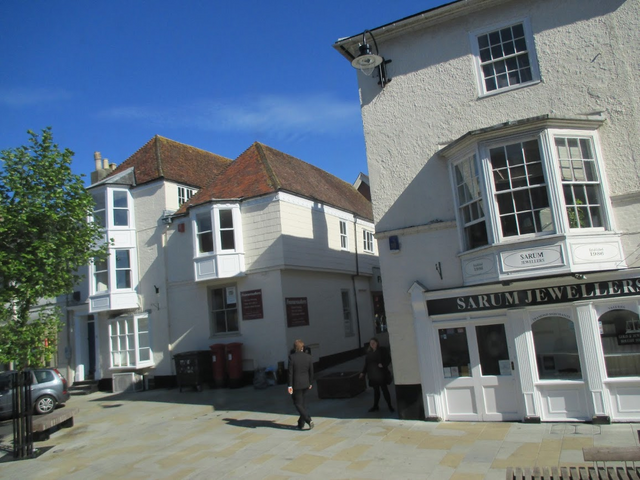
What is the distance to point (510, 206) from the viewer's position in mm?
8672

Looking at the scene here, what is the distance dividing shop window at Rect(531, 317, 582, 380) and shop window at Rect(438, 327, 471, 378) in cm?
125

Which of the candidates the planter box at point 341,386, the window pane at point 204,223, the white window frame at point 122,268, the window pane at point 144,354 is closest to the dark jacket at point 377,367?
the planter box at point 341,386

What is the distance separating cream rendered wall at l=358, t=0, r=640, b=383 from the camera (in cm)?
866

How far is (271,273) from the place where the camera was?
16094 millimetres

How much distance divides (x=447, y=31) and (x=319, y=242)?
991 centimetres

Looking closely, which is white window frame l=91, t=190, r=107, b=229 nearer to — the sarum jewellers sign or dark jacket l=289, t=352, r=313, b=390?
dark jacket l=289, t=352, r=313, b=390

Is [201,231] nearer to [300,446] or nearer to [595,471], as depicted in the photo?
[300,446]

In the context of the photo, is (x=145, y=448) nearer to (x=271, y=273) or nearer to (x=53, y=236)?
(x=53, y=236)

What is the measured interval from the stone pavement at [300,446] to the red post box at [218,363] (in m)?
2.98

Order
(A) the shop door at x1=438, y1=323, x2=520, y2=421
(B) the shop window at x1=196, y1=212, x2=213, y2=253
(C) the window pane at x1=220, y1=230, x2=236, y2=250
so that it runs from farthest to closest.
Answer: (B) the shop window at x1=196, y1=212, x2=213, y2=253
(C) the window pane at x1=220, y1=230, x2=236, y2=250
(A) the shop door at x1=438, y1=323, x2=520, y2=421

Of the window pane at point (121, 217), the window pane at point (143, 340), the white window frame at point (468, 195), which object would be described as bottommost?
the window pane at point (143, 340)

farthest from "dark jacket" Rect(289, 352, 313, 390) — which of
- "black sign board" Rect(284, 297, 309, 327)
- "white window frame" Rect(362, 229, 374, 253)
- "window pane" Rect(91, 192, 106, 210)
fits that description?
"white window frame" Rect(362, 229, 374, 253)

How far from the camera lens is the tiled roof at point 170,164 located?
18984 mm

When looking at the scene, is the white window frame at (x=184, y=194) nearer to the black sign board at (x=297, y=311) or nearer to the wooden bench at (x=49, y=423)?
the black sign board at (x=297, y=311)
